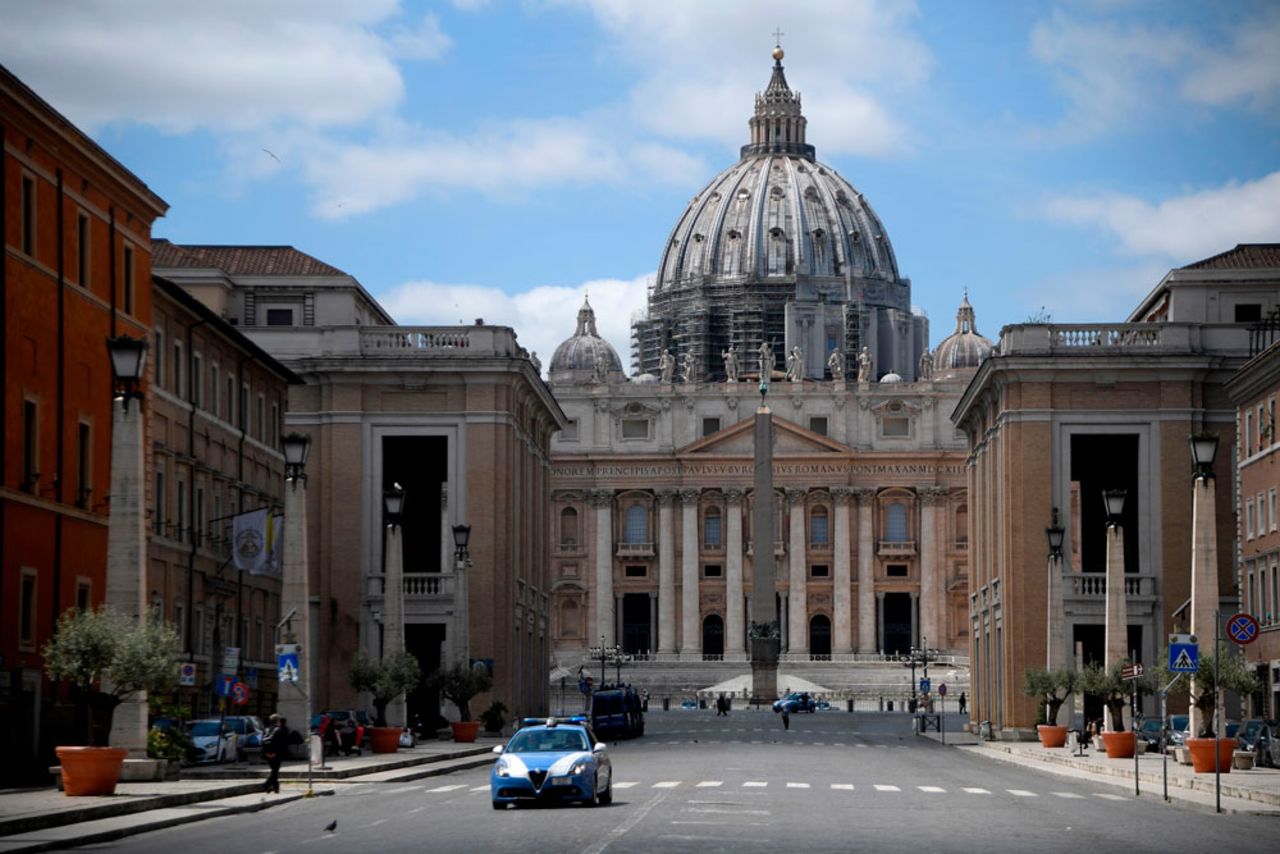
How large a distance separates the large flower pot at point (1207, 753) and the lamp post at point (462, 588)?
84.4 ft

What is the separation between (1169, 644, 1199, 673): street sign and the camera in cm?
3997

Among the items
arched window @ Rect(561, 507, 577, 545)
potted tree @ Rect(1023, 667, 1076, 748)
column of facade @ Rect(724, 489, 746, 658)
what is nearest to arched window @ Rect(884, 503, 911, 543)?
column of facade @ Rect(724, 489, 746, 658)

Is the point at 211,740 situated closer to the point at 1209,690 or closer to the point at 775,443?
the point at 1209,690

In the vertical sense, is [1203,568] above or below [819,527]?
below

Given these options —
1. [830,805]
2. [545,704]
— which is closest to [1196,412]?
[545,704]

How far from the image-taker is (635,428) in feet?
643

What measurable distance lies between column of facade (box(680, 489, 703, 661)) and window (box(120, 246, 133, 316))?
136079mm

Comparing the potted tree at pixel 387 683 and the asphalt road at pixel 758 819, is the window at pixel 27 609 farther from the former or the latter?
the potted tree at pixel 387 683

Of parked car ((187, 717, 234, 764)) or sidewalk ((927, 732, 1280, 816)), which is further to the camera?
parked car ((187, 717, 234, 764))

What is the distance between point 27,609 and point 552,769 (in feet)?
52.3

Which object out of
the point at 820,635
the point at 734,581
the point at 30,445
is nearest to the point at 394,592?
the point at 30,445

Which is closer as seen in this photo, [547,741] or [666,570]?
[547,741]

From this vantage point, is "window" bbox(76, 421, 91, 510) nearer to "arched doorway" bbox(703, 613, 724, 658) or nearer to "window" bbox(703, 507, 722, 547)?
"window" bbox(703, 507, 722, 547)

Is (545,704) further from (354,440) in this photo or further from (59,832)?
(59,832)
